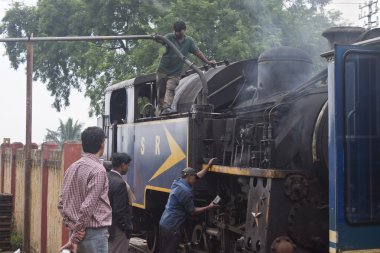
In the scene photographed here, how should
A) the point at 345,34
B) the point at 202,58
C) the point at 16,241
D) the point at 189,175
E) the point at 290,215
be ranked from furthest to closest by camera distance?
the point at 16,241 < the point at 202,58 < the point at 189,175 < the point at 345,34 < the point at 290,215

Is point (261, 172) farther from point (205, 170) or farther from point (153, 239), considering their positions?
point (153, 239)

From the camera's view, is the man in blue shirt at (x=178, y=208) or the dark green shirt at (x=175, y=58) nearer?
the man in blue shirt at (x=178, y=208)

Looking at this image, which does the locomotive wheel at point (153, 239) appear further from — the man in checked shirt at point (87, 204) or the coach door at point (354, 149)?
the coach door at point (354, 149)

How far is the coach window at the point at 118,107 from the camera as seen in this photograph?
10297mm

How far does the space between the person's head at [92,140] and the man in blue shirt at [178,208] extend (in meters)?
2.35

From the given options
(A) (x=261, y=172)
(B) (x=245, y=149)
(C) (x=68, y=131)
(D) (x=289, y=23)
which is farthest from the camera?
(C) (x=68, y=131)

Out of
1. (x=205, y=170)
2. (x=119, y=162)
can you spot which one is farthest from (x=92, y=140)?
(x=205, y=170)

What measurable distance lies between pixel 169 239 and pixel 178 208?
1.30 feet

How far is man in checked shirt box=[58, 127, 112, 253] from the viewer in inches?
167

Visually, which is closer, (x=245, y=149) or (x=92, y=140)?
(x=92, y=140)

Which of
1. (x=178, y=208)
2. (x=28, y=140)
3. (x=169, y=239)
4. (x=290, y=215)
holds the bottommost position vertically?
(x=169, y=239)

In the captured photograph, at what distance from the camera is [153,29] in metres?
18.2

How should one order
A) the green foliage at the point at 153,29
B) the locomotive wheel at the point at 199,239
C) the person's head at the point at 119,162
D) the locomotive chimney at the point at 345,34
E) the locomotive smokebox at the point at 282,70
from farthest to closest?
the green foliage at the point at 153,29, the locomotive wheel at the point at 199,239, the locomotive smokebox at the point at 282,70, the locomotive chimney at the point at 345,34, the person's head at the point at 119,162

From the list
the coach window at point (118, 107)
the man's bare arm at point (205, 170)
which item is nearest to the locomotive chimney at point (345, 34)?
the man's bare arm at point (205, 170)
